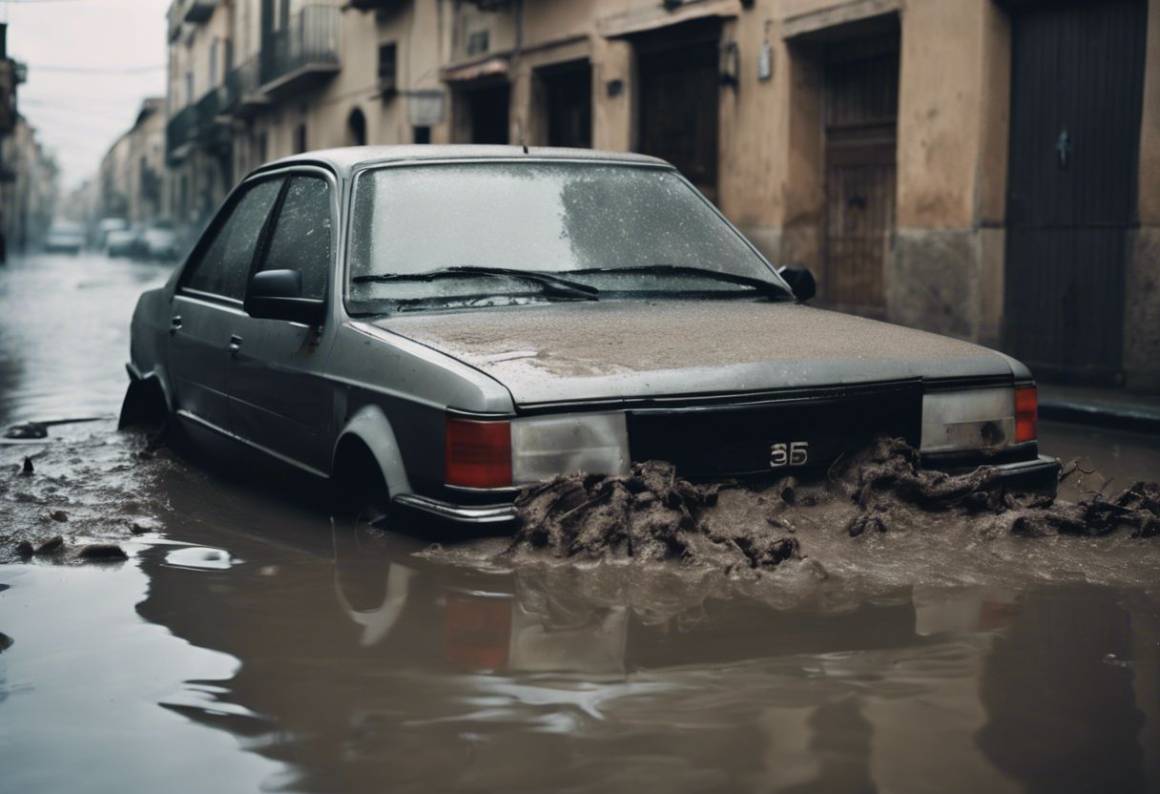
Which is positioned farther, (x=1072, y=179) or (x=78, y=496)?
(x=1072, y=179)

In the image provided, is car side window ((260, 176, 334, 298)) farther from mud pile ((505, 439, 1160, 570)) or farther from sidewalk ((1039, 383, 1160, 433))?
sidewalk ((1039, 383, 1160, 433))

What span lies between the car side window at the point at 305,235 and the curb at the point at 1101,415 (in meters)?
5.39

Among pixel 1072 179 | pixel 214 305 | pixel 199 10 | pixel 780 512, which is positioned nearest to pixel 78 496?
pixel 214 305

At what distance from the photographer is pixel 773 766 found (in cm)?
287

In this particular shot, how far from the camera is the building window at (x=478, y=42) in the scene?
22.0 metres

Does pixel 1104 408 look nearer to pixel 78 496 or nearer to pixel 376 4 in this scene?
pixel 78 496

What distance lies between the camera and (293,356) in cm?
504

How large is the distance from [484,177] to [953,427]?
1696 mm

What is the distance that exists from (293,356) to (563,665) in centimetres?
189

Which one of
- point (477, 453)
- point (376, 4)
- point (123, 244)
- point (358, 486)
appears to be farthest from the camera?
point (123, 244)

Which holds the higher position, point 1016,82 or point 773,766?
point 1016,82

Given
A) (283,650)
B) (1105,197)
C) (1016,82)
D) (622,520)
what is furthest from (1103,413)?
(283,650)

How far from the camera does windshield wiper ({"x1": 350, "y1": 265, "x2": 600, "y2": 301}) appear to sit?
192 inches

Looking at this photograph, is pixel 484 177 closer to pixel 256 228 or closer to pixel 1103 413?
pixel 256 228
